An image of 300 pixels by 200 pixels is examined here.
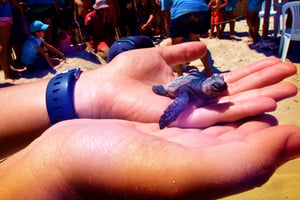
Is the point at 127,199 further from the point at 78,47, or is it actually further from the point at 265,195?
the point at 78,47

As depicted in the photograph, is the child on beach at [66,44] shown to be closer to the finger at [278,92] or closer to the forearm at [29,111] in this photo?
the forearm at [29,111]

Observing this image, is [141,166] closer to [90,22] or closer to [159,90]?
[159,90]

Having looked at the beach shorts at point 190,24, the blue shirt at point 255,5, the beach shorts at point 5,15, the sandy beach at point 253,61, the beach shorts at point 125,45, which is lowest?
the sandy beach at point 253,61

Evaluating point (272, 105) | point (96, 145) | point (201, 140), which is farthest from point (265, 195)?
point (96, 145)

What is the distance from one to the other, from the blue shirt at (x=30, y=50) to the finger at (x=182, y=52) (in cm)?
366

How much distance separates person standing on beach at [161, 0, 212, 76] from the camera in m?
3.68

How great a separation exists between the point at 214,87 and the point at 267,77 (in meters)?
0.29

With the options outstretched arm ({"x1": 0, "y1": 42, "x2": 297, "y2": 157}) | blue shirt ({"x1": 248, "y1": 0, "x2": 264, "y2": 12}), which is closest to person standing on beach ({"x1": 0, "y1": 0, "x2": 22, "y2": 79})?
outstretched arm ({"x1": 0, "y1": 42, "x2": 297, "y2": 157})

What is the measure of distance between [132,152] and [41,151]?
1.14 feet

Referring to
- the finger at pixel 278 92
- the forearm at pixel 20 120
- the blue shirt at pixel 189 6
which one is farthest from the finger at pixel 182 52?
the blue shirt at pixel 189 6

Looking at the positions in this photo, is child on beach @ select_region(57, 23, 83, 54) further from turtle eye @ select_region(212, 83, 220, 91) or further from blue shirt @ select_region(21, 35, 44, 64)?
turtle eye @ select_region(212, 83, 220, 91)

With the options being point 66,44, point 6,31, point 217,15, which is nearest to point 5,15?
point 6,31

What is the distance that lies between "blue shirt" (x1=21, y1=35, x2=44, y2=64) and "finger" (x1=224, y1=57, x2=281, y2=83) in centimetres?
420

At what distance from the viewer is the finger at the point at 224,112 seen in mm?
1035
